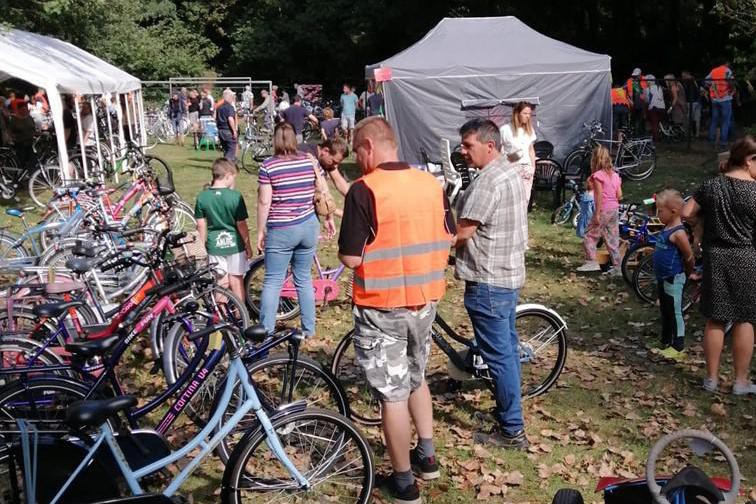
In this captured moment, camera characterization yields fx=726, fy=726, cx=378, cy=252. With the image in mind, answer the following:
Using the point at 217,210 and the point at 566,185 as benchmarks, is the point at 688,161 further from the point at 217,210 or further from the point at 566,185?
the point at 217,210

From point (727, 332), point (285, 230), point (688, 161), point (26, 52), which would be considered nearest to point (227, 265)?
point (285, 230)

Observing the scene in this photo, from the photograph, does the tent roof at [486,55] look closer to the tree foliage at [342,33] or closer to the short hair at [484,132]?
the tree foliage at [342,33]

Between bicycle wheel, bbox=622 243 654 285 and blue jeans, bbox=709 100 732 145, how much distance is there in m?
11.2

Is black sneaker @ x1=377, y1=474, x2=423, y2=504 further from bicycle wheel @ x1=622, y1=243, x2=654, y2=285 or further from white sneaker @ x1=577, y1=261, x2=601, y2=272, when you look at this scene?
white sneaker @ x1=577, y1=261, x2=601, y2=272

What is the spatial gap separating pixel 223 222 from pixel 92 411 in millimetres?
3186

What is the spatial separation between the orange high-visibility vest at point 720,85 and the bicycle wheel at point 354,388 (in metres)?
14.5

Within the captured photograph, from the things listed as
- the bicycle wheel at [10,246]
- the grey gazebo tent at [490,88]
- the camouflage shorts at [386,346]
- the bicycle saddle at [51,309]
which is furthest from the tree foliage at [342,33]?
the camouflage shorts at [386,346]

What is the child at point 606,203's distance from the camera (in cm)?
822

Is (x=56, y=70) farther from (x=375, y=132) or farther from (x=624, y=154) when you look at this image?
(x=624, y=154)

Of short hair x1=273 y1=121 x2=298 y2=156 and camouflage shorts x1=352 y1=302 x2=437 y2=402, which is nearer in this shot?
camouflage shorts x1=352 y1=302 x2=437 y2=402

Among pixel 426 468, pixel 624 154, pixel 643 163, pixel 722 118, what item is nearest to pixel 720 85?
pixel 722 118

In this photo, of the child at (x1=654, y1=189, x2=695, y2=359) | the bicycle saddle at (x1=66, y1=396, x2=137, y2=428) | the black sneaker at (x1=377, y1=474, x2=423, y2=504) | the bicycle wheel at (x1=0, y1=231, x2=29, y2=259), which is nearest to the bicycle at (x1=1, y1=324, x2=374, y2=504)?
the bicycle saddle at (x1=66, y1=396, x2=137, y2=428)

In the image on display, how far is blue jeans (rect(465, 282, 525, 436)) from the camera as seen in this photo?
435 centimetres

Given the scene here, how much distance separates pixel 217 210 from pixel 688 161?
1374cm
